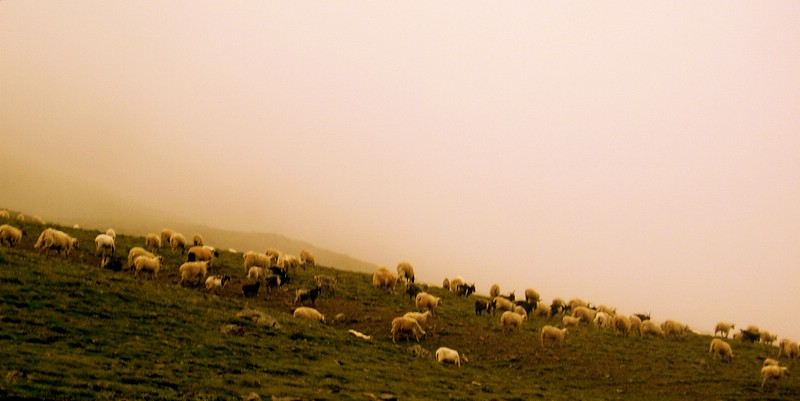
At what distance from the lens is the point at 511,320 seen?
3469 cm

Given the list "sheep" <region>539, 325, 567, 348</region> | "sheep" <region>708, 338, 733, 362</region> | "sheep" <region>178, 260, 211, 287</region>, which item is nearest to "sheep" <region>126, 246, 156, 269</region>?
"sheep" <region>178, 260, 211, 287</region>

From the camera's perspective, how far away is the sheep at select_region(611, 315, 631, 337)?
37.6 metres

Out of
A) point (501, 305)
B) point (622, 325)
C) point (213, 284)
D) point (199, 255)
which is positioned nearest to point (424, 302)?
point (501, 305)

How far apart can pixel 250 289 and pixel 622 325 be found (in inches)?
1024

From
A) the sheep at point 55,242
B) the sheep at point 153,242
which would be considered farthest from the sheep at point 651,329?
the sheep at point 55,242

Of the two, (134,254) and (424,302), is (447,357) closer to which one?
(424,302)

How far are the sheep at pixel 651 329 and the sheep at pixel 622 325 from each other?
4.92 feet

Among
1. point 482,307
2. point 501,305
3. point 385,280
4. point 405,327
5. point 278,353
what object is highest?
point 385,280

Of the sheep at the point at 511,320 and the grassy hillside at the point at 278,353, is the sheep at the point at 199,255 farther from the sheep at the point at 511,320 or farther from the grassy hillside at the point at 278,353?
the sheep at the point at 511,320

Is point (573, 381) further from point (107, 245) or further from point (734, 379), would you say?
point (107, 245)

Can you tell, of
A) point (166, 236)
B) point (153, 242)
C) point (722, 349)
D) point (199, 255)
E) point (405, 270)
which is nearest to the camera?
point (722, 349)

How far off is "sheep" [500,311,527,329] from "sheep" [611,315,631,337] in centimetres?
808

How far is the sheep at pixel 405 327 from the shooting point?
3027cm

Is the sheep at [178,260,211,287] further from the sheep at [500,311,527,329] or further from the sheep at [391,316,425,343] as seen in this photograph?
the sheep at [500,311,527,329]
